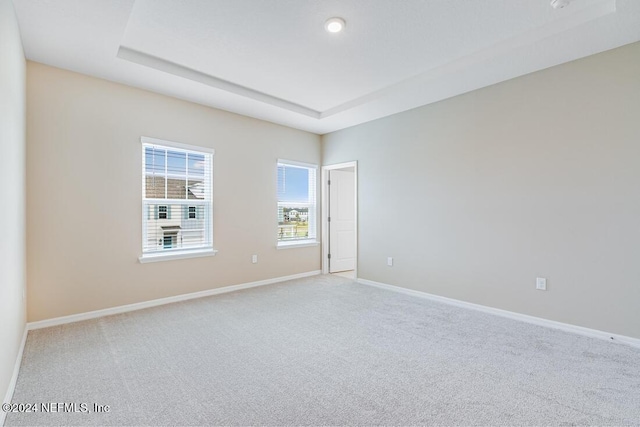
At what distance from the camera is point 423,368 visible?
232 cm

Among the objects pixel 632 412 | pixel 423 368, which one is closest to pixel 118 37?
pixel 423 368

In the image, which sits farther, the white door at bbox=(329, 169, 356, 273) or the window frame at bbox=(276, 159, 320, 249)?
the white door at bbox=(329, 169, 356, 273)

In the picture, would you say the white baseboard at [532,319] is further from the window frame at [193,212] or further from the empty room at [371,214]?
the window frame at [193,212]

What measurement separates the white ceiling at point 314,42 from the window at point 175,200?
785 mm

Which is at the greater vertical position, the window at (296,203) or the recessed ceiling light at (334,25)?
the recessed ceiling light at (334,25)

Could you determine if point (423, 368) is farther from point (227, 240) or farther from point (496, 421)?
point (227, 240)

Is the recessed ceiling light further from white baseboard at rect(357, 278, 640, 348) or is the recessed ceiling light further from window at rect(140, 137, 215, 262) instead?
white baseboard at rect(357, 278, 640, 348)

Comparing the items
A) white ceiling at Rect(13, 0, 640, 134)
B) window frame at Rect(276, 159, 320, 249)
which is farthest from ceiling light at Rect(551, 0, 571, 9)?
window frame at Rect(276, 159, 320, 249)

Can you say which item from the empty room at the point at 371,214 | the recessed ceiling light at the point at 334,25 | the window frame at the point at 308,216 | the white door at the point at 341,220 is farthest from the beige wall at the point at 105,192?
the recessed ceiling light at the point at 334,25

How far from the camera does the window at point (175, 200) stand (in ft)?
12.6

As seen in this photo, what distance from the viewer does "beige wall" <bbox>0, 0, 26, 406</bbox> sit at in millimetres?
1855

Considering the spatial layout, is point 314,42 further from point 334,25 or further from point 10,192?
point 10,192

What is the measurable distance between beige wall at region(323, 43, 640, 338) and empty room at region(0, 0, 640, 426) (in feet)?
0.07

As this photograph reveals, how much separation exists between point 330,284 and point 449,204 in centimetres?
224
